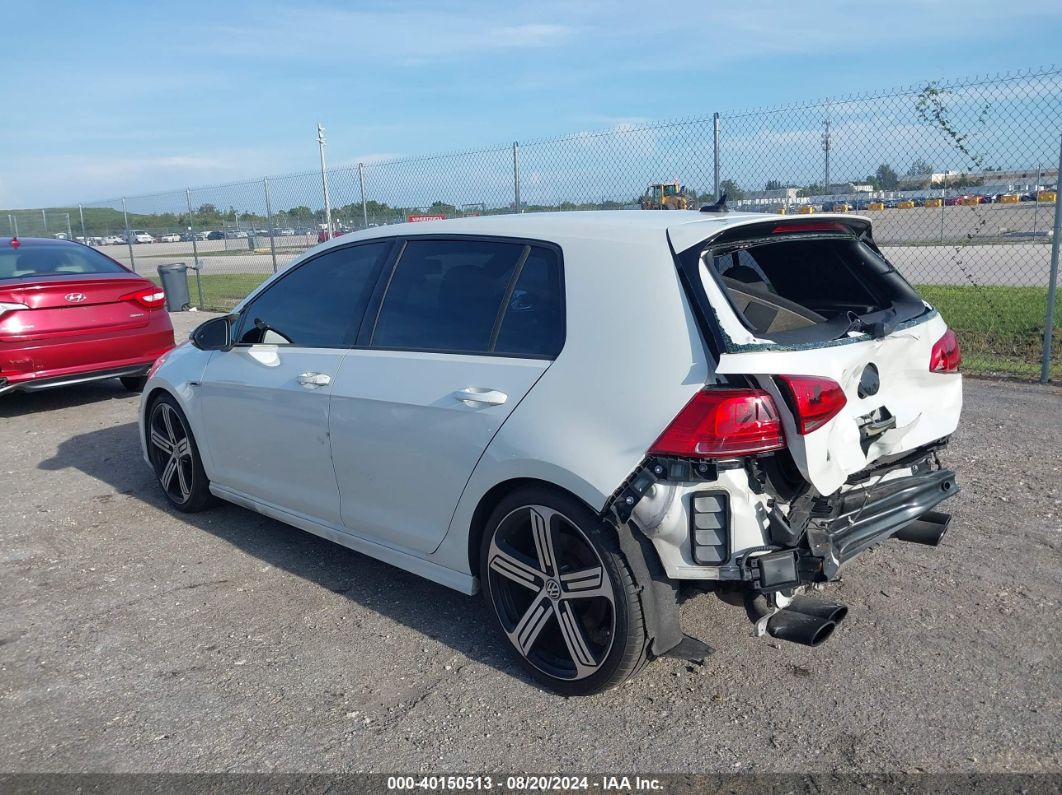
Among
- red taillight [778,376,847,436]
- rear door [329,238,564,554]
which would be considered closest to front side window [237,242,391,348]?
rear door [329,238,564,554]

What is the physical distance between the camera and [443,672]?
3.62 metres

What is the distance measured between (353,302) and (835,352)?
2.25m

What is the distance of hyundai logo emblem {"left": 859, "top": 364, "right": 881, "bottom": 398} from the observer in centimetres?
326

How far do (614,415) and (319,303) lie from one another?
2.02m

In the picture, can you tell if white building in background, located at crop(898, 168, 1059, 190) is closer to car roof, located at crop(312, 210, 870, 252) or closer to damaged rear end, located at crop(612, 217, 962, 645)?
car roof, located at crop(312, 210, 870, 252)

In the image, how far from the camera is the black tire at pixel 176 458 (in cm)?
537

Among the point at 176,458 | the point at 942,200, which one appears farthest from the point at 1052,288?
the point at 176,458

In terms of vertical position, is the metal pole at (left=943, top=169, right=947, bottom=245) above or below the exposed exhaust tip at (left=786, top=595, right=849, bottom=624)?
above

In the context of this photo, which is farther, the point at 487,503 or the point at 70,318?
the point at 70,318

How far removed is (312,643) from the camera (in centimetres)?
390

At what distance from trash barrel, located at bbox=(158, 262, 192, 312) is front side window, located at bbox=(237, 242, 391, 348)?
11.8m

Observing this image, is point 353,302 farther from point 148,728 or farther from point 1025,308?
point 1025,308

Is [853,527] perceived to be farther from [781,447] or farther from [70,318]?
[70,318]

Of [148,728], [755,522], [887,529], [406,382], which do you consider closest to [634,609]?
[755,522]
